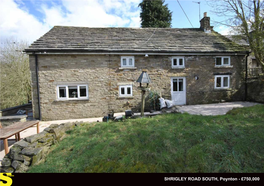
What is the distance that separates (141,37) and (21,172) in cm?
1123

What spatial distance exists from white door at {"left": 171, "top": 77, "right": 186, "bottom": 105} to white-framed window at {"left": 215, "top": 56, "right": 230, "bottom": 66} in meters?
3.53

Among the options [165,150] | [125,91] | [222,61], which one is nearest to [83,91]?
[125,91]

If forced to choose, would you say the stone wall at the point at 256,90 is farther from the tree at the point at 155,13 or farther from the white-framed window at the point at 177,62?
the tree at the point at 155,13

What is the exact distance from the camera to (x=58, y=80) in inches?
342

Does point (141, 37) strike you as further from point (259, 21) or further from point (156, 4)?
point (156, 4)

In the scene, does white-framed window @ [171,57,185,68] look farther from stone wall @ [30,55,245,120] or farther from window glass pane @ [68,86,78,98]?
window glass pane @ [68,86,78,98]

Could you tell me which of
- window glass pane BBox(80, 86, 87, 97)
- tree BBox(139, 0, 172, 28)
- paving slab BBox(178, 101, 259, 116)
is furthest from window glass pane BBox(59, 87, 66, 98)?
tree BBox(139, 0, 172, 28)

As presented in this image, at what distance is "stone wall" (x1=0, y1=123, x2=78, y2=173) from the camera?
3135mm

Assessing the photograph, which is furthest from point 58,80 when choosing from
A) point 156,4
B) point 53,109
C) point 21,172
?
point 156,4

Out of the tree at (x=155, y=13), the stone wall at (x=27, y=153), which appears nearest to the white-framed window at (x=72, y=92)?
the stone wall at (x=27, y=153)

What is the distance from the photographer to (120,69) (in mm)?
9422

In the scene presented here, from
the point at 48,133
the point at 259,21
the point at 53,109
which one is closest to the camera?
the point at 48,133

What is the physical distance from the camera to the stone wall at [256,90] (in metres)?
10.1

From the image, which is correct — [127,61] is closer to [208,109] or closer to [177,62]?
[177,62]
